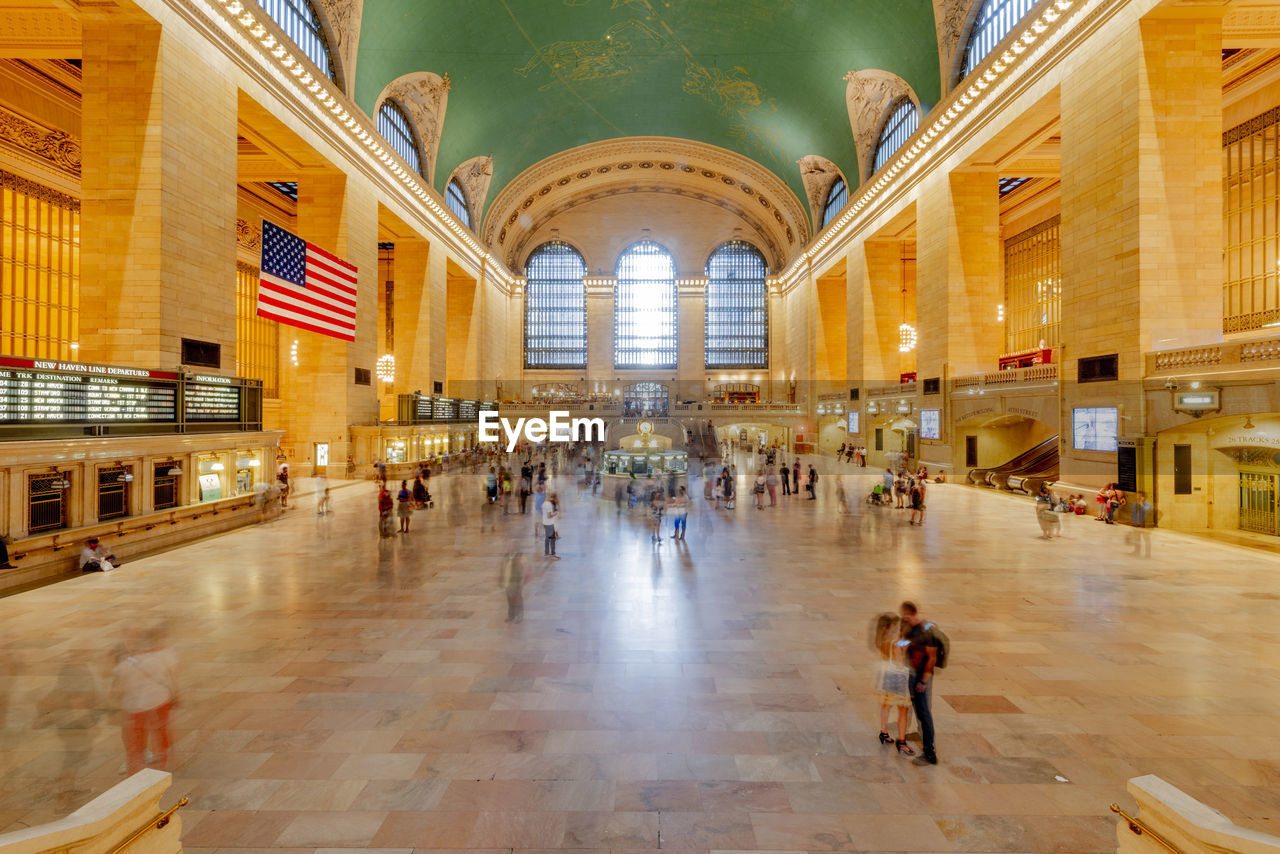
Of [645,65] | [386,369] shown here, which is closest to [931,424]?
[645,65]

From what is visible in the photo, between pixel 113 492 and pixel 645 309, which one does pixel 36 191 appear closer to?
pixel 113 492

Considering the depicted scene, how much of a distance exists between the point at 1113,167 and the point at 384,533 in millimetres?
17227

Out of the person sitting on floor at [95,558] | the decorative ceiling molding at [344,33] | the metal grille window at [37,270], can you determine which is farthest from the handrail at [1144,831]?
the decorative ceiling molding at [344,33]

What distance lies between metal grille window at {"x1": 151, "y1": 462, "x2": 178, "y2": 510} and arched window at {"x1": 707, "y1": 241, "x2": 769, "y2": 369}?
37198 millimetres

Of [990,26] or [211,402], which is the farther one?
[990,26]

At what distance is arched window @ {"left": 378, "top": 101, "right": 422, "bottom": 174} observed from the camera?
76.3 feet

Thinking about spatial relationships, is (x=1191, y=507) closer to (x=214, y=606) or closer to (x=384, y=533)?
(x=384, y=533)

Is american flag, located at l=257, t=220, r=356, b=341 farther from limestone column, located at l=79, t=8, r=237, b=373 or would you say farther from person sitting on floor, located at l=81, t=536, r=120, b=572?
person sitting on floor, located at l=81, t=536, r=120, b=572

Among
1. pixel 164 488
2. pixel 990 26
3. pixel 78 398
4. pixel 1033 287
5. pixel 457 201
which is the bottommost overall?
pixel 164 488

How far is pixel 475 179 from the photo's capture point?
3262cm

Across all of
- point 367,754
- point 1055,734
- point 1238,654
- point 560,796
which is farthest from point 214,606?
point 1238,654

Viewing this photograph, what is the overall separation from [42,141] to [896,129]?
29.2 meters

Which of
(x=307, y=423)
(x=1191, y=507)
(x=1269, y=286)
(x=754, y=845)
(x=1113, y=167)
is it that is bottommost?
(x=754, y=845)

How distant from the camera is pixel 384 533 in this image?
10.8 m
